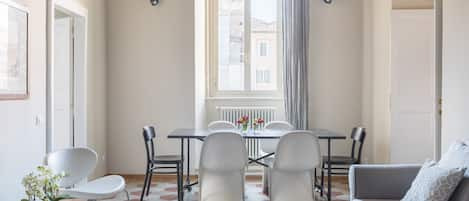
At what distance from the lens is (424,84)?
17.9 ft

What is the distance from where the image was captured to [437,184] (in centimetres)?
288

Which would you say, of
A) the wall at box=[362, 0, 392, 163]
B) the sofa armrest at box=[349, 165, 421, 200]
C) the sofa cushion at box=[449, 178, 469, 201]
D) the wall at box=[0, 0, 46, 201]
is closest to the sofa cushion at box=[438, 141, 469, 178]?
the sofa cushion at box=[449, 178, 469, 201]

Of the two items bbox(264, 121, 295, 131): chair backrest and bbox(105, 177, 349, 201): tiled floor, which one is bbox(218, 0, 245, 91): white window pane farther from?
bbox(105, 177, 349, 201): tiled floor

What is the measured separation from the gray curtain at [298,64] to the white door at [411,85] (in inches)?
49.2

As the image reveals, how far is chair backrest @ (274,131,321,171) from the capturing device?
4336mm

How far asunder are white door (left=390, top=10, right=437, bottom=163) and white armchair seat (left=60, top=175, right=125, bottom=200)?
3260 millimetres

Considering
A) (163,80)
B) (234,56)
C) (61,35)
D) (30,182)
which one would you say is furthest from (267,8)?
(30,182)

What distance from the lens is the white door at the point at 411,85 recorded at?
541 cm

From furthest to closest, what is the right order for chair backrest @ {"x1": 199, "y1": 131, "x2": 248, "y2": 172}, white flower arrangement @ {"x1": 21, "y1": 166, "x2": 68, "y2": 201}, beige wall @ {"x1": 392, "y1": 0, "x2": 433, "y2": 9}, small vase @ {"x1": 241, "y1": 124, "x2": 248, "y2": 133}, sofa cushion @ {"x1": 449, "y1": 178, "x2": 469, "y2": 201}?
1. beige wall @ {"x1": 392, "y1": 0, "x2": 433, "y2": 9}
2. small vase @ {"x1": 241, "y1": 124, "x2": 248, "y2": 133}
3. chair backrest @ {"x1": 199, "y1": 131, "x2": 248, "y2": 172}
4. sofa cushion @ {"x1": 449, "y1": 178, "x2": 469, "y2": 201}
5. white flower arrangement @ {"x1": 21, "y1": 166, "x2": 68, "y2": 201}

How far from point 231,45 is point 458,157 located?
13.8ft

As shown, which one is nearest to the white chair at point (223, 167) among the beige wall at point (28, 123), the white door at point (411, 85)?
the beige wall at point (28, 123)

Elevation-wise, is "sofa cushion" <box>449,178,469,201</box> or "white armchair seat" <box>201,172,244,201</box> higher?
"sofa cushion" <box>449,178,469,201</box>

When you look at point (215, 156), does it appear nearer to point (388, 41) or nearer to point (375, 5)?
point (388, 41)

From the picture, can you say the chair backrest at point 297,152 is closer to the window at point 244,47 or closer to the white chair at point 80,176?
the white chair at point 80,176
